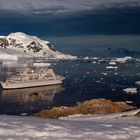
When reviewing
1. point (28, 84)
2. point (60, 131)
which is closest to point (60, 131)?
point (60, 131)

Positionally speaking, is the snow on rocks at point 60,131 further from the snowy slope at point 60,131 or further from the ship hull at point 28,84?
the ship hull at point 28,84

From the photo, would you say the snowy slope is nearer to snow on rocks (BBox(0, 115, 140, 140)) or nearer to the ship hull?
snow on rocks (BBox(0, 115, 140, 140))

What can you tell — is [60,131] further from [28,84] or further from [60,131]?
[28,84]

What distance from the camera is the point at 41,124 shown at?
814cm

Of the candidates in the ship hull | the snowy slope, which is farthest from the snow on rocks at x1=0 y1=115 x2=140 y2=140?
the ship hull

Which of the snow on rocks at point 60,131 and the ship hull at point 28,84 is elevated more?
the snow on rocks at point 60,131

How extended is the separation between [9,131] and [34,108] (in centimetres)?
4419

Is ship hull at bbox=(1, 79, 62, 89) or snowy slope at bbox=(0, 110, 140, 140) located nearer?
snowy slope at bbox=(0, 110, 140, 140)

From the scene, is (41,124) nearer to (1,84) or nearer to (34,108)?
(34,108)

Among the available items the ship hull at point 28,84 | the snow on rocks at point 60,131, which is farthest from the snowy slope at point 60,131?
the ship hull at point 28,84

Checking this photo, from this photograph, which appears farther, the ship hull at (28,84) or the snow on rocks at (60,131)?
the ship hull at (28,84)

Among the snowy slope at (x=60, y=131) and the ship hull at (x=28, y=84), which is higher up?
the snowy slope at (x=60, y=131)

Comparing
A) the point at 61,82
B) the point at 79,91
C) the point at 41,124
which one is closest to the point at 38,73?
the point at 61,82

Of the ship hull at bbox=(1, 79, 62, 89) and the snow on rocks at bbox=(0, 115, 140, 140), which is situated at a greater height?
the snow on rocks at bbox=(0, 115, 140, 140)
